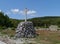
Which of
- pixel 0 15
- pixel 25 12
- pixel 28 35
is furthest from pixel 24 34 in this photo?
pixel 0 15

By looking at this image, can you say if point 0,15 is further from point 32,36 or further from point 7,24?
point 32,36

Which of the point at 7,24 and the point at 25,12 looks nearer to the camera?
the point at 25,12

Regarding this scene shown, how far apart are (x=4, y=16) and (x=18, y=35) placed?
117 ft

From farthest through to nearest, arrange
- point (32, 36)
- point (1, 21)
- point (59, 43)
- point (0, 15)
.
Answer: point (0, 15), point (1, 21), point (32, 36), point (59, 43)

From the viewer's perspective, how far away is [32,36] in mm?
16141

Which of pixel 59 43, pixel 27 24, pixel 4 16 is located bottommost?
pixel 59 43

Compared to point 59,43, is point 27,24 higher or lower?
higher

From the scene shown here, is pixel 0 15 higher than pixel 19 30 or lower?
higher

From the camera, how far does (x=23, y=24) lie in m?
16.4

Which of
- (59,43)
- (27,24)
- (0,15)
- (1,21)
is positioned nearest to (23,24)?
(27,24)

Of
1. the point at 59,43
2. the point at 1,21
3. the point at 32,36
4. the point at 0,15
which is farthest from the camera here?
the point at 0,15

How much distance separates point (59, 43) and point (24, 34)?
5.41 metres

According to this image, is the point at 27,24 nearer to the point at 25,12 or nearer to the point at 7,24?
the point at 25,12

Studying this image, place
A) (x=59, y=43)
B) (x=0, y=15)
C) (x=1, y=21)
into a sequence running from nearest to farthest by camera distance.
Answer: (x=59, y=43), (x=1, y=21), (x=0, y=15)
